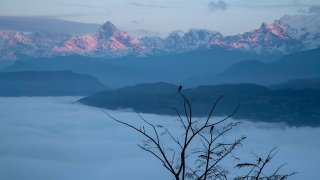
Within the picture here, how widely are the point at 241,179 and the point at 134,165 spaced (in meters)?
168

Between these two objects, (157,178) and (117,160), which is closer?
(157,178)

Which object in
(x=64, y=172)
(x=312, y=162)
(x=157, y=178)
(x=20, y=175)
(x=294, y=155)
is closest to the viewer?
(x=157, y=178)

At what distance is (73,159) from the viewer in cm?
19175

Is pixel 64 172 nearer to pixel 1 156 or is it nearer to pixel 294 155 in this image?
pixel 1 156

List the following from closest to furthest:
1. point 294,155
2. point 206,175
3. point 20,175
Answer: point 206,175, point 20,175, point 294,155

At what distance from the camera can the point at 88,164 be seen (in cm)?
18125

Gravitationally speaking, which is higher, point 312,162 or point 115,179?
point 312,162

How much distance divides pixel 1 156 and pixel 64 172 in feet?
140

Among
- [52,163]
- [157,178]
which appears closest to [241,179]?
[157,178]

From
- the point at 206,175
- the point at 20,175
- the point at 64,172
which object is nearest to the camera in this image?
the point at 206,175

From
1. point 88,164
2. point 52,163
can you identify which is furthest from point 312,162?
point 52,163

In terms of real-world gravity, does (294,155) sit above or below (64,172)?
above

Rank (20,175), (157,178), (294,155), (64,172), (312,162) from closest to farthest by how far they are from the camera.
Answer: (157,178)
(20,175)
(64,172)
(312,162)
(294,155)

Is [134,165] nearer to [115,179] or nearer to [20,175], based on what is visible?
[115,179]
